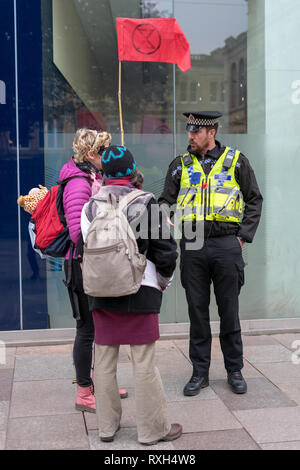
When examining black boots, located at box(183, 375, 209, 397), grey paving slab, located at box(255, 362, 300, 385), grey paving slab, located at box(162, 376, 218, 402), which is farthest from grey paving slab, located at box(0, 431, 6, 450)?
grey paving slab, located at box(255, 362, 300, 385)

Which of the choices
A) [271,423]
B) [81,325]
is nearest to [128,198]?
[81,325]

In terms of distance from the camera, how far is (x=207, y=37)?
6.17 meters

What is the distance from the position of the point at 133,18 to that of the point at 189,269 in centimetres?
274

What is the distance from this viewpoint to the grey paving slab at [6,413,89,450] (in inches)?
146

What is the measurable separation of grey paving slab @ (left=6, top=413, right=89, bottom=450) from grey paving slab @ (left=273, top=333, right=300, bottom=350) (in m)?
2.49

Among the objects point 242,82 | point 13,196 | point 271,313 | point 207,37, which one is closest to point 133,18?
point 207,37

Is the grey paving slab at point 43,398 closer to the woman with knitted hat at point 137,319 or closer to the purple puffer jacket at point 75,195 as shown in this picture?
the woman with knitted hat at point 137,319

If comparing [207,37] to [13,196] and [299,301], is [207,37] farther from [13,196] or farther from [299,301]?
[299,301]

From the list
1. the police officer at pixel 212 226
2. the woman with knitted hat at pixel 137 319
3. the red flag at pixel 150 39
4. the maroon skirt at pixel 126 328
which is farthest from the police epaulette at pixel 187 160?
the red flag at pixel 150 39

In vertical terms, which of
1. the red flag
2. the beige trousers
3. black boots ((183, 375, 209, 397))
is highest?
the red flag

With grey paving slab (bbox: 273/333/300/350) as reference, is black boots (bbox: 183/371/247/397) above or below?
above

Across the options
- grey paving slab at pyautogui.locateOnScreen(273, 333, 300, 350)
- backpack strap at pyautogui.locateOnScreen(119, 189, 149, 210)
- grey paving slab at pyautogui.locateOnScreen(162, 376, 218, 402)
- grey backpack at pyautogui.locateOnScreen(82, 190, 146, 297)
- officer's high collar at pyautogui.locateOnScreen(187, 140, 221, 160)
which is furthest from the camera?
grey paving slab at pyautogui.locateOnScreen(273, 333, 300, 350)

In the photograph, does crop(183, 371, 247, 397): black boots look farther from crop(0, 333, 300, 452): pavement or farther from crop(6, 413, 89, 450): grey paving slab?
crop(6, 413, 89, 450): grey paving slab
